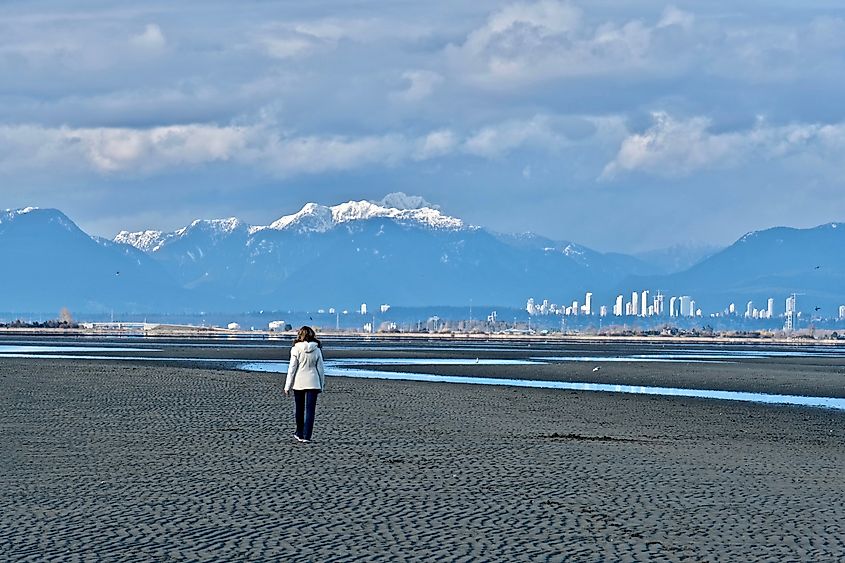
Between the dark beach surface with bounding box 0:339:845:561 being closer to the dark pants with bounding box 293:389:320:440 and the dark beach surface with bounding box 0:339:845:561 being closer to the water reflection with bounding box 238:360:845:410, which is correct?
the dark pants with bounding box 293:389:320:440

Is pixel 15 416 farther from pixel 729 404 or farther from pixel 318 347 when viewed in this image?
pixel 729 404

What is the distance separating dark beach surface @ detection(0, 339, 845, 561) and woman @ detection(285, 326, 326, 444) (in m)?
0.57

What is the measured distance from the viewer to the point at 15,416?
28.8m

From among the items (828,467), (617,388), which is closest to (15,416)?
(828,467)

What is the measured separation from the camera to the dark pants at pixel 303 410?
24.1 m

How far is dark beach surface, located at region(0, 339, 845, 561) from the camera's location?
1462cm

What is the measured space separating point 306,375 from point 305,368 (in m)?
0.12

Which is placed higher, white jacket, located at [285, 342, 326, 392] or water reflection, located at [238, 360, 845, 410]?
white jacket, located at [285, 342, 326, 392]

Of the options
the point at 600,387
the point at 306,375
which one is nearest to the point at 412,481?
the point at 306,375

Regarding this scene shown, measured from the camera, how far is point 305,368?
2414cm

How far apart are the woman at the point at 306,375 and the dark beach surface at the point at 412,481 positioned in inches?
22.4

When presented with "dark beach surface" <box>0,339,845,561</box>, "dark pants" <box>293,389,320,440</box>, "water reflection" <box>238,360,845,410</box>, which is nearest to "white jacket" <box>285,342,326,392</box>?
"dark pants" <box>293,389,320,440</box>

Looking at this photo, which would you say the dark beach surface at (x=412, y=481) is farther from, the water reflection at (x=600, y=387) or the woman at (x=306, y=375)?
the water reflection at (x=600, y=387)

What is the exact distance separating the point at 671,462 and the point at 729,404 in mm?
18262
